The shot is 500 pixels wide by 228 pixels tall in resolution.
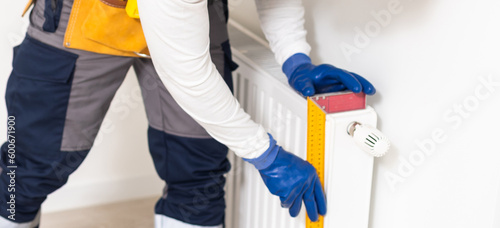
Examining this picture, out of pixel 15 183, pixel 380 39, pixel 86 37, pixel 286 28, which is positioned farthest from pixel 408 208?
pixel 15 183

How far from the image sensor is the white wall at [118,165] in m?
1.94

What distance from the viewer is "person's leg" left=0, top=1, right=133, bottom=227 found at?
1.18 metres

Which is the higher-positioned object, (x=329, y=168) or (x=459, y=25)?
(x=459, y=25)

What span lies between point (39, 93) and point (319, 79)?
0.53 meters

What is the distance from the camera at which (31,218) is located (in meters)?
1.33

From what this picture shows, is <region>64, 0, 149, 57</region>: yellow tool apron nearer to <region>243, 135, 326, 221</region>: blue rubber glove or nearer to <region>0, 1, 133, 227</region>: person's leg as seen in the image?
<region>0, 1, 133, 227</region>: person's leg

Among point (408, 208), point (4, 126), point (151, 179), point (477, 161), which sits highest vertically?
point (477, 161)

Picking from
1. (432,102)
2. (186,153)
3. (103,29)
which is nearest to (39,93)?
(103,29)

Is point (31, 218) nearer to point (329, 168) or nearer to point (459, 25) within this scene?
point (329, 168)

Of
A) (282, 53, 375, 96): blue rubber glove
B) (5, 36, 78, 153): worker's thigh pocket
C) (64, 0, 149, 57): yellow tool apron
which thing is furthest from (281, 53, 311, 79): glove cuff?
(5, 36, 78, 153): worker's thigh pocket

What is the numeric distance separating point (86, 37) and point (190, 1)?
0.30 meters

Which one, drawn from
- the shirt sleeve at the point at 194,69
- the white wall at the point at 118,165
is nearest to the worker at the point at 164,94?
the shirt sleeve at the point at 194,69

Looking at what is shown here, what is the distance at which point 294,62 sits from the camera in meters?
1.20

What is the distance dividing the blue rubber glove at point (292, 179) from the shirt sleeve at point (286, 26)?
21 cm
